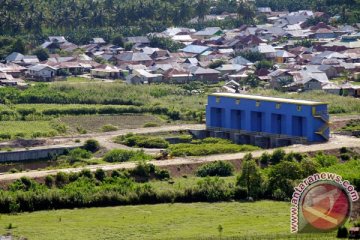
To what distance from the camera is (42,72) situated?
229 feet

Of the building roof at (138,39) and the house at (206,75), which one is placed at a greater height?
the house at (206,75)

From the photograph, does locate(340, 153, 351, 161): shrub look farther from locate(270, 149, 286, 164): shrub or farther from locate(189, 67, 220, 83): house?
locate(189, 67, 220, 83): house

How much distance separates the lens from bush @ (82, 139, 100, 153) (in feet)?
164

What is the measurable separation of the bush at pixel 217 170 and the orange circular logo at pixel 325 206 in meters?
11.7

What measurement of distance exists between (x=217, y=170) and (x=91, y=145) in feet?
27.1

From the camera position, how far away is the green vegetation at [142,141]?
50656 millimetres

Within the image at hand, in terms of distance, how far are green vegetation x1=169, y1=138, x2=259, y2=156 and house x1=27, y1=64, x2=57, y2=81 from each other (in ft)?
69.1

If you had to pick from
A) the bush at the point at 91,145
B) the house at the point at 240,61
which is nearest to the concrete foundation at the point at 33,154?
the bush at the point at 91,145

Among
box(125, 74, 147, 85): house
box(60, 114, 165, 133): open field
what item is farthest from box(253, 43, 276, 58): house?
box(60, 114, 165, 133): open field

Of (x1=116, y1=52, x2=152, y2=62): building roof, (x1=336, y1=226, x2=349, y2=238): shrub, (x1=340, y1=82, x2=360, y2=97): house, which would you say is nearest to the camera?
(x1=336, y1=226, x2=349, y2=238): shrub

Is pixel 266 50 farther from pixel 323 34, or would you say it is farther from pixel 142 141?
pixel 142 141

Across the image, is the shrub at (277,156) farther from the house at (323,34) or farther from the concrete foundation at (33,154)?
the house at (323,34)

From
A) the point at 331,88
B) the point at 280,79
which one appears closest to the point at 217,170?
the point at 331,88

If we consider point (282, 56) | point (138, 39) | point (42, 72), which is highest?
point (42, 72)
